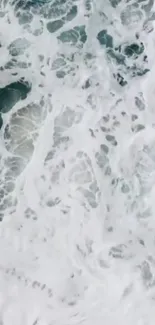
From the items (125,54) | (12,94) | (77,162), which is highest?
(125,54)

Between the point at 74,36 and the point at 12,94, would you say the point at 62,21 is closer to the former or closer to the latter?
the point at 74,36

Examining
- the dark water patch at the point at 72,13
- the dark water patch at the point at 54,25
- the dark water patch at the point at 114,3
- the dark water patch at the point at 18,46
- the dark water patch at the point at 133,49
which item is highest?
the dark water patch at the point at 114,3

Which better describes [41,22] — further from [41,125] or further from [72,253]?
[72,253]

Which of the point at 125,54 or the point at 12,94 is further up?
the point at 125,54

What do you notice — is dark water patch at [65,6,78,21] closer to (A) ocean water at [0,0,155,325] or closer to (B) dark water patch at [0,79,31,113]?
(A) ocean water at [0,0,155,325]

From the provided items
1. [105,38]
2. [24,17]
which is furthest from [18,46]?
[105,38]

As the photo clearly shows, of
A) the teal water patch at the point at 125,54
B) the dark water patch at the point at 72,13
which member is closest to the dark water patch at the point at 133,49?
the teal water patch at the point at 125,54

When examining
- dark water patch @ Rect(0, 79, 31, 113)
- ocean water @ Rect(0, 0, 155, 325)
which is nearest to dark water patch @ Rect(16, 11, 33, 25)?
ocean water @ Rect(0, 0, 155, 325)

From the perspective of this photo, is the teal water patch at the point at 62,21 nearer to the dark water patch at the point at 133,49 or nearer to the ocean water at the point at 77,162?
the ocean water at the point at 77,162
